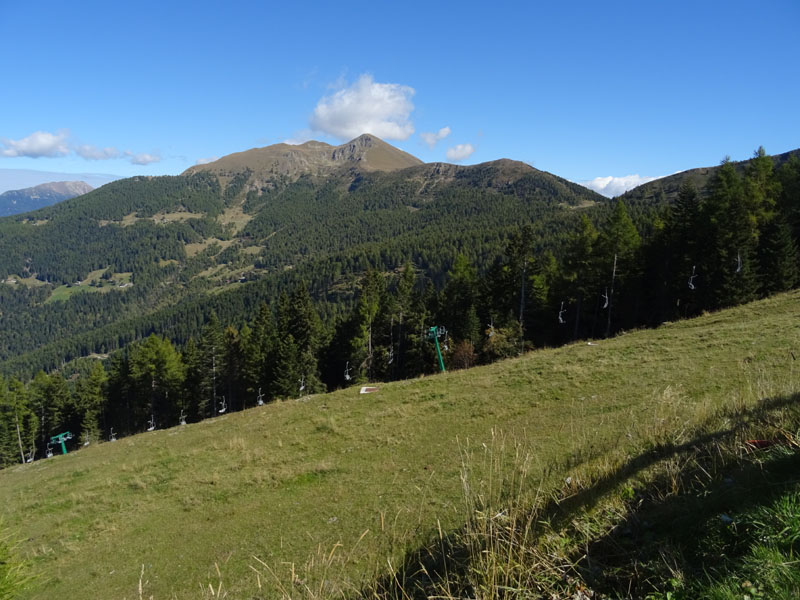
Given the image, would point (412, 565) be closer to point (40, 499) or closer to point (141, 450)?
point (40, 499)

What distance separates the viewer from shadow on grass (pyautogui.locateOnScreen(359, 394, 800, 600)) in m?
3.21

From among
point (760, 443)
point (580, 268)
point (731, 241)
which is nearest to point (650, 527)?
point (760, 443)

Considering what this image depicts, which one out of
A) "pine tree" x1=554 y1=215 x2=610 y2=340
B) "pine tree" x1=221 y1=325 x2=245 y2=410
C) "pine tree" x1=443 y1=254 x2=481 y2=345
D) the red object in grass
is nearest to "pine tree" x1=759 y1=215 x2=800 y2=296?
"pine tree" x1=554 y1=215 x2=610 y2=340

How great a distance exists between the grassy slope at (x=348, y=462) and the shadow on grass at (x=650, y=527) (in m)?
0.93

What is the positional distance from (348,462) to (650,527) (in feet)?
36.1

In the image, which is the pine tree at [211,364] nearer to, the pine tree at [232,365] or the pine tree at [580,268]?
the pine tree at [232,365]

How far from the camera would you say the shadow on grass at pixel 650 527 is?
321 cm

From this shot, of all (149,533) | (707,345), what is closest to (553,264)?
(707,345)

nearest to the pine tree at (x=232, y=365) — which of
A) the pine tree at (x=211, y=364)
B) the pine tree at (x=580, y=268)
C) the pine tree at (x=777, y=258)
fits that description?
the pine tree at (x=211, y=364)

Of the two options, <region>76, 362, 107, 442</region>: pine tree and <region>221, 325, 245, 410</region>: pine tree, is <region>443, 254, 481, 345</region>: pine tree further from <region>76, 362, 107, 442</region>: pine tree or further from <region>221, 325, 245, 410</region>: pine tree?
<region>76, 362, 107, 442</region>: pine tree

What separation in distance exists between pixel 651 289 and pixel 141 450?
4533cm

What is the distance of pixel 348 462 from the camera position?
13438 mm

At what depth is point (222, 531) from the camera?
1054 centimetres

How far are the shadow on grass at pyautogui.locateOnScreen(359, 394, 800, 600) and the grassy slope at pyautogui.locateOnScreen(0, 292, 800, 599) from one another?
93cm
